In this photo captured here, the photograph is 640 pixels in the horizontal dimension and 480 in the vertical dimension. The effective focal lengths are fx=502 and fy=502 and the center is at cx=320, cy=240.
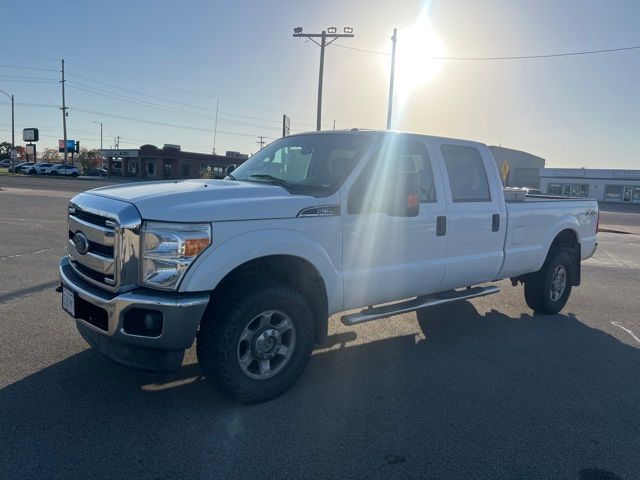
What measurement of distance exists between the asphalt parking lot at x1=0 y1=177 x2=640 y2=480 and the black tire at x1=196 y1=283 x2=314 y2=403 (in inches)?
6.1

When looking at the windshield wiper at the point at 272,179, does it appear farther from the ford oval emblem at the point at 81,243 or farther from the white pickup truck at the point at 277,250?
the ford oval emblem at the point at 81,243

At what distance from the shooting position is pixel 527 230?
19.7 ft

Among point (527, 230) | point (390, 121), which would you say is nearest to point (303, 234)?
point (527, 230)

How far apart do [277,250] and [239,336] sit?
26.1 inches

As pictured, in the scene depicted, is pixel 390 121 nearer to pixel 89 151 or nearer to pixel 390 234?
pixel 390 234

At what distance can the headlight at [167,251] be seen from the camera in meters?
3.22

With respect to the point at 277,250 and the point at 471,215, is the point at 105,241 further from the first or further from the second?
the point at 471,215

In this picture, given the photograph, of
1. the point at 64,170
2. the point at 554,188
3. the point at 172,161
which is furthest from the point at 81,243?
the point at 554,188

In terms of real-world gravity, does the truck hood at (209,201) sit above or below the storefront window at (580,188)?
below

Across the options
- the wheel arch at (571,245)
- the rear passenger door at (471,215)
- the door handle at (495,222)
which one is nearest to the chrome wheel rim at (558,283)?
the wheel arch at (571,245)

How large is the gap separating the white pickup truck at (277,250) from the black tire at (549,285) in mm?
1284

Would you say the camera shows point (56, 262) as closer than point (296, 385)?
No

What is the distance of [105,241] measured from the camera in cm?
346

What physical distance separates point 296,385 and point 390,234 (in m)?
1.51
